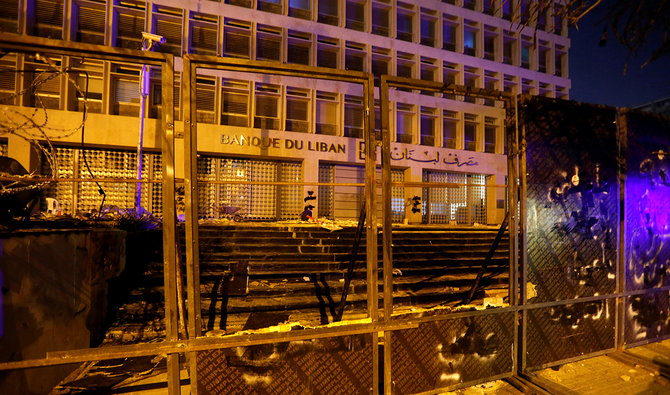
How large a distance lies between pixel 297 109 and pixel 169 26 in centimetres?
697

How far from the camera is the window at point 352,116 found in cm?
1727

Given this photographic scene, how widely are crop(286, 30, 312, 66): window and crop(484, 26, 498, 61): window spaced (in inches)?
465

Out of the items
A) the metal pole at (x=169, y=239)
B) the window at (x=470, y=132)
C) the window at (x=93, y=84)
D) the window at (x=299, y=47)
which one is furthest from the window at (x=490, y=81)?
the metal pole at (x=169, y=239)

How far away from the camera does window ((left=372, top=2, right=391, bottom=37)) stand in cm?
1825

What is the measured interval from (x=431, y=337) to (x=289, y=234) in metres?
5.97

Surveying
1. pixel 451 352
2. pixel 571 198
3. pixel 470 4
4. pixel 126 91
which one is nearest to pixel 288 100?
pixel 126 91

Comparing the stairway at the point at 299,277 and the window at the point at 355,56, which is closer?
the stairway at the point at 299,277

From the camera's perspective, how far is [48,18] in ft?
44.3

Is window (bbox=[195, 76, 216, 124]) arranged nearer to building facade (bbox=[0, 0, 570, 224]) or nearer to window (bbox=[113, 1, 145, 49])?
building facade (bbox=[0, 0, 570, 224])

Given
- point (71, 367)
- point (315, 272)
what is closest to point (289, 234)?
point (315, 272)

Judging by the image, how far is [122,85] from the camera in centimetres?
1416

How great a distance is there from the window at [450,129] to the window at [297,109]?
8.37 metres

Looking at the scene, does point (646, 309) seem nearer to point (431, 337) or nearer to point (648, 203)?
point (648, 203)

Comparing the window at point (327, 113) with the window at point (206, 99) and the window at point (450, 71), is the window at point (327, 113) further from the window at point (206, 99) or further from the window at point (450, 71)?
the window at point (450, 71)
